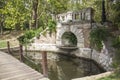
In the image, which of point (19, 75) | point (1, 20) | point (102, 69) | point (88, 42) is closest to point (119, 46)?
point (102, 69)

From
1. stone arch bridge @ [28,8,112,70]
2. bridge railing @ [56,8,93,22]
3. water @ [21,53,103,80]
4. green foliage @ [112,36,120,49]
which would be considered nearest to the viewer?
green foliage @ [112,36,120,49]

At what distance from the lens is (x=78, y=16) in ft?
52.5

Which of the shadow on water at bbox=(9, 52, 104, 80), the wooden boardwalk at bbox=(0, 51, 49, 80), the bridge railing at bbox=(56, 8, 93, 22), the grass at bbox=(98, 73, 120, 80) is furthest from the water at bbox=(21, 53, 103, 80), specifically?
the bridge railing at bbox=(56, 8, 93, 22)

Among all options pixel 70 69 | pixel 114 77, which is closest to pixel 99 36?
pixel 70 69

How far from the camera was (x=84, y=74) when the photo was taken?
452 inches

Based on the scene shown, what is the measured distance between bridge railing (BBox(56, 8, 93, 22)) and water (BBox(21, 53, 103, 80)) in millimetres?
3140

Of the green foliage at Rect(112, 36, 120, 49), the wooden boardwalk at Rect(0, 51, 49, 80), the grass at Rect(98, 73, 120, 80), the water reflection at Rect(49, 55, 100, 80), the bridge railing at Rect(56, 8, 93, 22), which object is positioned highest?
the bridge railing at Rect(56, 8, 93, 22)

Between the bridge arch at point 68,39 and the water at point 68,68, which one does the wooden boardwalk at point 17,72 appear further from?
the bridge arch at point 68,39

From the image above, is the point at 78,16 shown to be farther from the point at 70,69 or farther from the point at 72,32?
the point at 70,69

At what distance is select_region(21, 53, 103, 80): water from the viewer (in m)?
11.2

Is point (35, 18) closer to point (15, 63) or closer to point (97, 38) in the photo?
point (97, 38)

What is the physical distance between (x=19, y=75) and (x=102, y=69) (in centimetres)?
547

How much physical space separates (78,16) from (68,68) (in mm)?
4973

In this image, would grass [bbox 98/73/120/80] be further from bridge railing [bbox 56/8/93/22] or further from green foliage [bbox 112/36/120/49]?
bridge railing [bbox 56/8/93/22]
